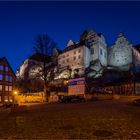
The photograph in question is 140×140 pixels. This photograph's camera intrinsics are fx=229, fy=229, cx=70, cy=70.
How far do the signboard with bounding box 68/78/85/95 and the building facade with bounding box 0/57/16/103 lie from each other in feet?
87.0

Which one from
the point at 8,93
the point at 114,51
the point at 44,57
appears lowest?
the point at 8,93

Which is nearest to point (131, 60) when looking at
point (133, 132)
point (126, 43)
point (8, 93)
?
point (126, 43)

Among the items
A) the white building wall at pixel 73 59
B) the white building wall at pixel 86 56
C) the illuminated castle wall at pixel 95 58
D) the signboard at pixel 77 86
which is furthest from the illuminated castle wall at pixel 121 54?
the signboard at pixel 77 86

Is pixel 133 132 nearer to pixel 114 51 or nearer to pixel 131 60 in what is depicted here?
pixel 131 60

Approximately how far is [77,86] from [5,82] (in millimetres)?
29065

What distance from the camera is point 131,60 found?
99.2 meters

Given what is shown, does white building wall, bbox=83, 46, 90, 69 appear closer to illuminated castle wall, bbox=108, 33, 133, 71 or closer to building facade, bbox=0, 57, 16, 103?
illuminated castle wall, bbox=108, 33, 133, 71

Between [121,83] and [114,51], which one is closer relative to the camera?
[121,83]

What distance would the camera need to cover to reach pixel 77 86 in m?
46.7

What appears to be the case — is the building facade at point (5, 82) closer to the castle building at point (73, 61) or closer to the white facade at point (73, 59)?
the castle building at point (73, 61)

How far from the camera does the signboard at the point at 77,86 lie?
4553 cm

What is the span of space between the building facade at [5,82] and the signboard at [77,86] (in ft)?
87.0

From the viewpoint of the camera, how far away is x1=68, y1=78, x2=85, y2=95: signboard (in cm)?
4553

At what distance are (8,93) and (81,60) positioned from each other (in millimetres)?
42580
